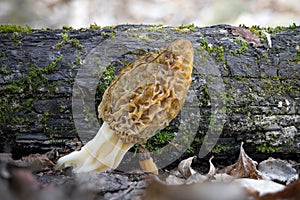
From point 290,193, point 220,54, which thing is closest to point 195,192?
point 290,193

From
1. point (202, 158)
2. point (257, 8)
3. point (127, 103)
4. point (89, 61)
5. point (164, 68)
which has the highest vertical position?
point (257, 8)

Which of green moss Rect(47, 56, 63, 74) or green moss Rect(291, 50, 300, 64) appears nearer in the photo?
green moss Rect(47, 56, 63, 74)

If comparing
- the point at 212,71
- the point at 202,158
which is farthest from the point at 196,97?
the point at 202,158

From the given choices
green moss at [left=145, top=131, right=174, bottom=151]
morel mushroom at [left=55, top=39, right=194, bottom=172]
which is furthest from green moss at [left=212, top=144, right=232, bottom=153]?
morel mushroom at [left=55, top=39, right=194, bottom=172]

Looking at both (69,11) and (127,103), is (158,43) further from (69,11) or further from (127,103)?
(69,11)

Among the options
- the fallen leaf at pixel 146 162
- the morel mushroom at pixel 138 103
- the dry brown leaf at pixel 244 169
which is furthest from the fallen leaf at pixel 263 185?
the fallen leaf at pixel 146 162

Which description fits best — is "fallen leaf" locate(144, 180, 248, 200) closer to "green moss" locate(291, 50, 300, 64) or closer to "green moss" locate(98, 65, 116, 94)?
"green moss" locate(98, 65, 116, 94)

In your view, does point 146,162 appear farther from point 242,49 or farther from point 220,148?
point 242,49
